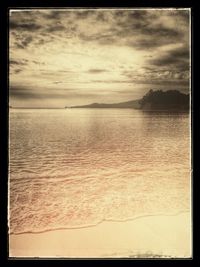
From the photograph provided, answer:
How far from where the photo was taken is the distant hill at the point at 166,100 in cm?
214

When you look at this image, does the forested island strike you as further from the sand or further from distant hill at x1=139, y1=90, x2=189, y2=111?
the sand

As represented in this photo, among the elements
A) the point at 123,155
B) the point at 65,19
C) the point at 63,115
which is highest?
the point at 65,19

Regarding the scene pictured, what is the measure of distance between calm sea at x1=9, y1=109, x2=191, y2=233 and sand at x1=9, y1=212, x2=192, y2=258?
0.14ft

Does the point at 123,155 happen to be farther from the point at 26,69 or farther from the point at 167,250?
the point at 26,69

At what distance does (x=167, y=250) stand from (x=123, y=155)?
22.3 inches

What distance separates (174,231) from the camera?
2121 mm

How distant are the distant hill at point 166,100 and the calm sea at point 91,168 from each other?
47mm

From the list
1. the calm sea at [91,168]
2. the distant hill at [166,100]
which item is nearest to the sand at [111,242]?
the calm sea at [91,168]

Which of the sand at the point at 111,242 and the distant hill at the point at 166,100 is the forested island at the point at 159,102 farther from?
the sand at the point at 111,242

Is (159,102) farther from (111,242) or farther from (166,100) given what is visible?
(111,242)

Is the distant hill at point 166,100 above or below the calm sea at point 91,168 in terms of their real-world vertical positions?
Answer: above

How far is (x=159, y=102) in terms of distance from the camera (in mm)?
2148

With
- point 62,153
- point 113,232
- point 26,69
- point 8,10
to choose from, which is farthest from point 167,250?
point 8,10

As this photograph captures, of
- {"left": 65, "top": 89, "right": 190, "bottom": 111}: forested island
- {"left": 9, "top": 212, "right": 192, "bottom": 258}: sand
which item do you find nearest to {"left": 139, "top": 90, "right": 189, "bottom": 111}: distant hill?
{"left": 65, "top": 89, "right": 190, "bottom": 111}: forested island
